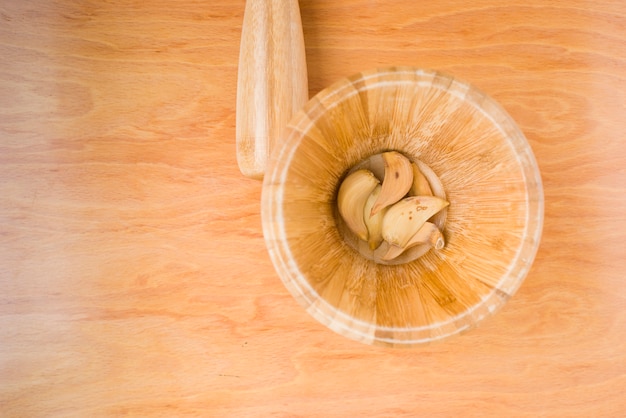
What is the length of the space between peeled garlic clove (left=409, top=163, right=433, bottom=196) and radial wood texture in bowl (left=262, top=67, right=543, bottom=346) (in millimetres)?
27

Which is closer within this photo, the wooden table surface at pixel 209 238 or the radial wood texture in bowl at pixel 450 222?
the radial wood texture in bowl at pixel 450 222

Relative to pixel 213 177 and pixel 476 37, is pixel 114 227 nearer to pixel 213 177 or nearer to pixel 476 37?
pixel 213 177

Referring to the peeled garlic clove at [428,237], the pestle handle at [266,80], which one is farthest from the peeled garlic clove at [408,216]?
the pestle handle at [266,80]

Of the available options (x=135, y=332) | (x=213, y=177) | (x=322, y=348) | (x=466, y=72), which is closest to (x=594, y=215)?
(x=466, y=72)

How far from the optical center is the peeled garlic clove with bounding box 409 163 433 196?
579 mm

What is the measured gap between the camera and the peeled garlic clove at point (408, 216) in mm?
552

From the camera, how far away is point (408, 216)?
1.81ft

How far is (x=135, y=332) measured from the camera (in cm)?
64

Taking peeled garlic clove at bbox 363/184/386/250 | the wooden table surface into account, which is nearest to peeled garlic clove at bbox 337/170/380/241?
peeled garlic clove at bbox 363/184/386/250

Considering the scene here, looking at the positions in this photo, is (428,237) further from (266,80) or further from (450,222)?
(266,80)

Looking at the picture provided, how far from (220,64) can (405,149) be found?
10.5 inches

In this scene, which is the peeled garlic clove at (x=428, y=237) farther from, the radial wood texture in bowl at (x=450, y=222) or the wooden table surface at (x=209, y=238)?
the wooden table surface at (x=209, y=238)

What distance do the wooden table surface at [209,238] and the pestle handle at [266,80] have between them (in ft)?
0.24

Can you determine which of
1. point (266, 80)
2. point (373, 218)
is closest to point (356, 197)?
point (373, 218)
